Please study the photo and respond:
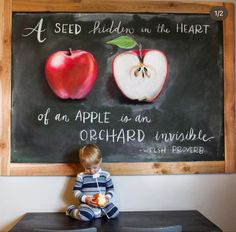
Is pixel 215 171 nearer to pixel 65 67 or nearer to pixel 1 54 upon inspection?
pixel 65 67

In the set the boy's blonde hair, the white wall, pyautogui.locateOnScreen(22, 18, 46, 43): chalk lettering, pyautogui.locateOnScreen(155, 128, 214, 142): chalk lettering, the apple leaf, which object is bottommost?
the white wall

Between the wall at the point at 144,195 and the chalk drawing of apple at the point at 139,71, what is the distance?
0.48m

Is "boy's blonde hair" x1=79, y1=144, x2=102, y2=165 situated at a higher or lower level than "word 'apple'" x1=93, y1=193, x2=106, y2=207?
higher

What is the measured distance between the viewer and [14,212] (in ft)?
6.38

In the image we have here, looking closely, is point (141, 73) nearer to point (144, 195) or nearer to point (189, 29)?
point (189, 29)

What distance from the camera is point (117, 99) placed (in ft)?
6.47

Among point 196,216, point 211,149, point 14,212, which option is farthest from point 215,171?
point 14,212

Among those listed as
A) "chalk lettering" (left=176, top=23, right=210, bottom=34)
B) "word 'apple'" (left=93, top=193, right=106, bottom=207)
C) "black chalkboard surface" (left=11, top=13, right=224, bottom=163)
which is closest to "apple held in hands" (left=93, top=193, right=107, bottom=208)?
"word 'apple'" (left=93, top=193, right=106, bottom=207)

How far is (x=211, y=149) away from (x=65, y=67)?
3.08 feet

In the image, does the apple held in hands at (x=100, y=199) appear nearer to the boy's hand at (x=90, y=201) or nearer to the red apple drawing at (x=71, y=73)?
the boy's hand at (x=90, y=201)

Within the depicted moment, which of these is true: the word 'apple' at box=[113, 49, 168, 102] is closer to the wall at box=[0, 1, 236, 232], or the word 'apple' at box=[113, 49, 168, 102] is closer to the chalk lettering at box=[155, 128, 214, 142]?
the chalk lettering at box=[155, 128, 214, 142]

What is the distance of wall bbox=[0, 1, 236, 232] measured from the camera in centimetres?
A: 195

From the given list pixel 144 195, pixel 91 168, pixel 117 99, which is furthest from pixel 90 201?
pixel 117 99

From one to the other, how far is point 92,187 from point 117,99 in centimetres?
50
